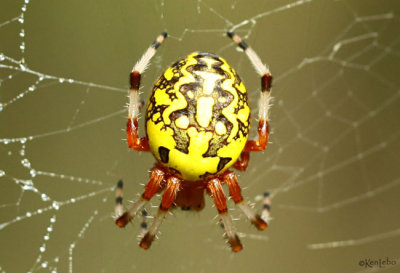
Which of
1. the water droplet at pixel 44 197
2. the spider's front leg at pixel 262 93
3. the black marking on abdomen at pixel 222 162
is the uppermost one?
the water droplet at pixel 44 197

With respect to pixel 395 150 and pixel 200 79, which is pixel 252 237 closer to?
pixel 395 150

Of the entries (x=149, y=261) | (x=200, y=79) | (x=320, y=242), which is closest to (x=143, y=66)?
(x=200, y=79)

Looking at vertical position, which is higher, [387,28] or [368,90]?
[387,28]

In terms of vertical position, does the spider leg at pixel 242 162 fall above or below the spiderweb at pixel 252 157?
below

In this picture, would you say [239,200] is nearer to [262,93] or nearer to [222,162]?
[222,162]

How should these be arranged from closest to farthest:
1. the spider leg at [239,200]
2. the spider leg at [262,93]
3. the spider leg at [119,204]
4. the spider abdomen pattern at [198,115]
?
the spider abdomen pattern at [198,115] → the spider leg at [262,93] → the spider leg at [239,200] → the spider leg at [119,204]

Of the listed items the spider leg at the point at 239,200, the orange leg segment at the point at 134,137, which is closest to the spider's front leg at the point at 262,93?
the spider leg at the point at 239,200

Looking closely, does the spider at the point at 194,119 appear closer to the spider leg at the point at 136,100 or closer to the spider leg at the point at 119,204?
the spider leg at the point at 136,100
